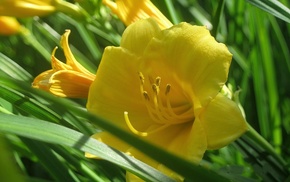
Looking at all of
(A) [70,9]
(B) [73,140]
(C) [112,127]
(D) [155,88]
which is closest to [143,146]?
(C) [112,127]

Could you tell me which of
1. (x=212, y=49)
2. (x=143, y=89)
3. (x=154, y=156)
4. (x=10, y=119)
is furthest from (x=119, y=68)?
(x=154, y=156)

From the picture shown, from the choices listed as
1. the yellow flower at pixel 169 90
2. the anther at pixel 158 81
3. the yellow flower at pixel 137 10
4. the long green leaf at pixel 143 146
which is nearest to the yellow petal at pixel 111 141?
the yellow flower at pixel 169 90

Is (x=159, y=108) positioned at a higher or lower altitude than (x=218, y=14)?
lower

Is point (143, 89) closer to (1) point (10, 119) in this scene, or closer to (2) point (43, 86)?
(2) point (43, 86)

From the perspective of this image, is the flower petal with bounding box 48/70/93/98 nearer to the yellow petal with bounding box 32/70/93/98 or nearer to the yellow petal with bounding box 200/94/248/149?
the yellow petal with bounding box 32/70/93/98

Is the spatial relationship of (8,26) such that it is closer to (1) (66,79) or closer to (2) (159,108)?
(1) (66,79)

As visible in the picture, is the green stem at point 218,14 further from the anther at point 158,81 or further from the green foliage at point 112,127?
the anther at point 158,81
